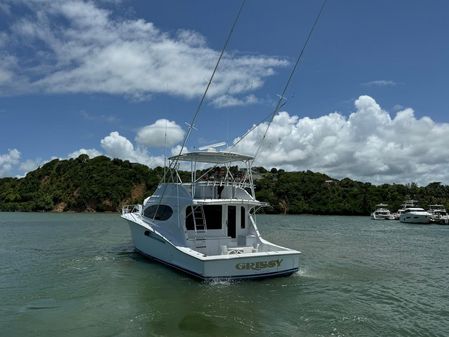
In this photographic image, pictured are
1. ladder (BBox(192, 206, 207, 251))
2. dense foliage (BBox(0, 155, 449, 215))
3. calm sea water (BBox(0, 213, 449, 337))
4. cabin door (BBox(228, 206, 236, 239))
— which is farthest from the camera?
dense foliage (BBox(0, 155, 449, 215))

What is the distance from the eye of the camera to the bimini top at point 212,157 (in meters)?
18.2

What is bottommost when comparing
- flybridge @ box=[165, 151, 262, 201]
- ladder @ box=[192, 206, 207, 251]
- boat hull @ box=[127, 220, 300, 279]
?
boat hull @ box=[127, 220, 300, 279]

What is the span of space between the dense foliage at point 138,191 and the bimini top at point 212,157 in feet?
330

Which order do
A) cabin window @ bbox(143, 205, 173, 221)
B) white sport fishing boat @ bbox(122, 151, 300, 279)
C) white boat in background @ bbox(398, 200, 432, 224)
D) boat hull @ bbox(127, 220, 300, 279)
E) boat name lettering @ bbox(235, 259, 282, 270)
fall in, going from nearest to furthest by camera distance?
boat hull @ bbox(127, 220, 300, 279) → boat name lettering @ bbox(235, 259, 282, 270) → white sport fishing boat @ bbox(122, 151, 300, 279) → cabin window @ bbox(143, 205, 173, 221) → white boat in background @ bbox(398, 200, 432, 224)

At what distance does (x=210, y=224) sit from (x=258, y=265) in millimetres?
3298

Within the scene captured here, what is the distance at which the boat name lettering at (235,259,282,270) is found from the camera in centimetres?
1558

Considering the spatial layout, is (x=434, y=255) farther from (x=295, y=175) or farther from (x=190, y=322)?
(x=295, y=175)

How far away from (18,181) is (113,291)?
145727 mm

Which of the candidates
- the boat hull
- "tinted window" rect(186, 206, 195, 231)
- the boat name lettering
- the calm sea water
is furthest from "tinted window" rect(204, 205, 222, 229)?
the boat name lettering

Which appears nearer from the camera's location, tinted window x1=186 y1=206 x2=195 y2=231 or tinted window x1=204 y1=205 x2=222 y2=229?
tinted window x1=186 y1=206 x2=195 y2=231

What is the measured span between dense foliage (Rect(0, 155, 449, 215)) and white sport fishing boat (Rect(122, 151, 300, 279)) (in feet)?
330

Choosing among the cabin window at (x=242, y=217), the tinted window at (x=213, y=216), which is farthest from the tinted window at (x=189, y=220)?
the cabin window at (x=242, y=217)

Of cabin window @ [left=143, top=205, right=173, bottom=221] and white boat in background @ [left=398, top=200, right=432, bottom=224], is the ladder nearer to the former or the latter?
cabin window @ [left=143, top=205, right=173, bottom=221]

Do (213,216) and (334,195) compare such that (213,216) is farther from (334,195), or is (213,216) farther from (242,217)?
(334,195)
